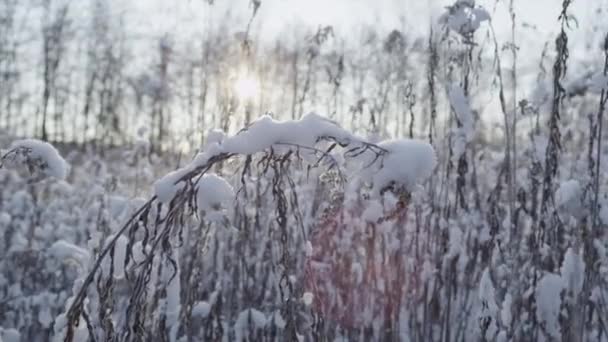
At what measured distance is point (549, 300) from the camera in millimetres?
2670

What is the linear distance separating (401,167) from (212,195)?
1.42 ft

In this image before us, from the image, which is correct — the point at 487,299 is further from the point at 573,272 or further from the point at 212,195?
the point at 212,195

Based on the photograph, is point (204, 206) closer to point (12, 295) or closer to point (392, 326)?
point (392, 326)

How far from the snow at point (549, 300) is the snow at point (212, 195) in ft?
5.74

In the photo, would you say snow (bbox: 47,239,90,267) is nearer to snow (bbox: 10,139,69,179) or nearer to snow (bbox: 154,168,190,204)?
snow (bbox: 10,139,69,179)

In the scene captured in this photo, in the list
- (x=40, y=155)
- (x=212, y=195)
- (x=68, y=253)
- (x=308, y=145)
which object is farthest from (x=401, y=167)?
(x=68, y=253)

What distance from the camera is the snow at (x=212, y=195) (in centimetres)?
141

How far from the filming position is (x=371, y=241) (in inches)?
125

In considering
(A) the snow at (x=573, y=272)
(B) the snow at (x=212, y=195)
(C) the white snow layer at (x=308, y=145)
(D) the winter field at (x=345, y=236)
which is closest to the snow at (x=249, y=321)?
(D) the winter field at (x=345, y=236)

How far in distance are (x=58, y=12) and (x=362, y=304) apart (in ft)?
67.8

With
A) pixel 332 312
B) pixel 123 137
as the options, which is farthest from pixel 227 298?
pixel 123 137

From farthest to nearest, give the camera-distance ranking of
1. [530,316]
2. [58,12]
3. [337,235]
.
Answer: [58,12], [337,235], [530,316]

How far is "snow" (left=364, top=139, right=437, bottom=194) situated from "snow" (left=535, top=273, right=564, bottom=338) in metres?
1.65

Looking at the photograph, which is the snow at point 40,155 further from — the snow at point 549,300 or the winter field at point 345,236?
the snow at point 549,300
